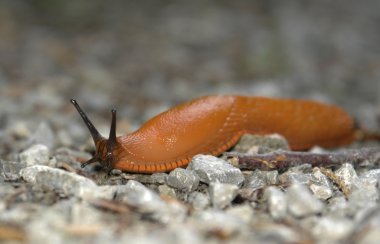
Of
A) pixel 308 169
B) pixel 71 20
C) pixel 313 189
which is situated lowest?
pixel 313 189

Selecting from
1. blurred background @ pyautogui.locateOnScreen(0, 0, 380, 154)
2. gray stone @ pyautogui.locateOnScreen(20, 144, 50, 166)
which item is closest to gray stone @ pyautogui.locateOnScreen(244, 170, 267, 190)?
gray stone @ pyautogui.locateOnScreen(20, 144, 50, 166)

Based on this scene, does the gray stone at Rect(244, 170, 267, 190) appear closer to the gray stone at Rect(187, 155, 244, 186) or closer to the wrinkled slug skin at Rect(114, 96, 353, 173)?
the gray stone at Rect(187, 155, 244, 186)

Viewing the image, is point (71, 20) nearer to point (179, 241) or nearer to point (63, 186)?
point (63, 186)

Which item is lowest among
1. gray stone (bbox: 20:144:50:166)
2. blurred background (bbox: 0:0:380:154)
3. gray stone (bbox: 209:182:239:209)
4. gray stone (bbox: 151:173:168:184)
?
gray stone (bbox: 209:182:239:209)

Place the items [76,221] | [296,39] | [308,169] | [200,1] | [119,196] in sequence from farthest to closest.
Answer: [200,1] < [296,39] < [308,169] < [119,196] < [76,221]

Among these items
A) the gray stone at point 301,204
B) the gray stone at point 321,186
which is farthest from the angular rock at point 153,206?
the gray stone at point 321,186

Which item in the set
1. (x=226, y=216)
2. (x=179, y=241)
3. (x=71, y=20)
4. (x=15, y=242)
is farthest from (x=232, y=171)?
(x=71, y=20)

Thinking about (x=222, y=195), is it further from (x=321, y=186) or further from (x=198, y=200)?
(x=321, y=186)
